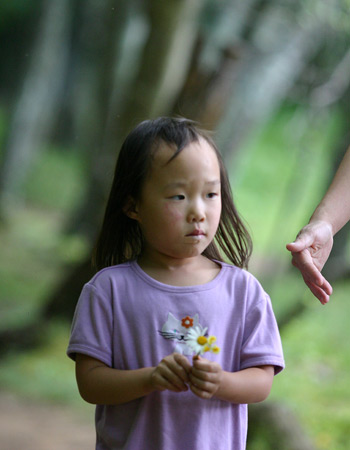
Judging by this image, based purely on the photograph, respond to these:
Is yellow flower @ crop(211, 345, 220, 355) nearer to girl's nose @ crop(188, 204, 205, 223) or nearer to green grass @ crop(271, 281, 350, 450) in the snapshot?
girl's nose @ crop(188, 204, 205, 223)

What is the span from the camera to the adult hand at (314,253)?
5.23 ft

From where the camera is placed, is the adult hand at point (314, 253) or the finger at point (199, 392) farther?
the adult hand at point (314, 253)

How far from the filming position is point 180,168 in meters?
1.41

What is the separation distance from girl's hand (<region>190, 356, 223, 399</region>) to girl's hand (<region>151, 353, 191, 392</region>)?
15 mm

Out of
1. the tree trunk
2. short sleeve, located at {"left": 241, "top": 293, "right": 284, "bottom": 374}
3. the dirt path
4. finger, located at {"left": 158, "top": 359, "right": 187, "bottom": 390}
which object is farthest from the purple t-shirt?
the tree trunk

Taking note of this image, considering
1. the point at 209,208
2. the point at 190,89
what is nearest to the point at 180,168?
the point at 209,208

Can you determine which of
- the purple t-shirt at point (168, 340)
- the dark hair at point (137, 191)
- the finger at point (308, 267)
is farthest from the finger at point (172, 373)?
the finger at point (308, 267)

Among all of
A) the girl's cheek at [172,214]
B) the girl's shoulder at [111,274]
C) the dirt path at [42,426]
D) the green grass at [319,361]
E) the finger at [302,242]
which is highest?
the girl's cheek at [172,214]

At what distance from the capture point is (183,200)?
140cm

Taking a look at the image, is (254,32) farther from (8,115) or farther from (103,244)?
(103,244)

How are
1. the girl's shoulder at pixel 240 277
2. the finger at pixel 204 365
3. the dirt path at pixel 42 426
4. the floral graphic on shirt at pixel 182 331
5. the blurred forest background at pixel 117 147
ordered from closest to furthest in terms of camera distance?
the finger at pixel 204 365 → the floral graphic on shirt at pixel 182 331 → the girl's shoulder at pixel 240 277 → the dirt path at pixel 42 426 → the blurred forest background at pixel 117 147

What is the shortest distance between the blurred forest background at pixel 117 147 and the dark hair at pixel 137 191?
75.5 inches

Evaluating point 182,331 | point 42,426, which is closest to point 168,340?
point 182,331

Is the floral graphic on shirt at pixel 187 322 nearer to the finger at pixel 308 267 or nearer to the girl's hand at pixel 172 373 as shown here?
the girl's hand at pixel 172 373
